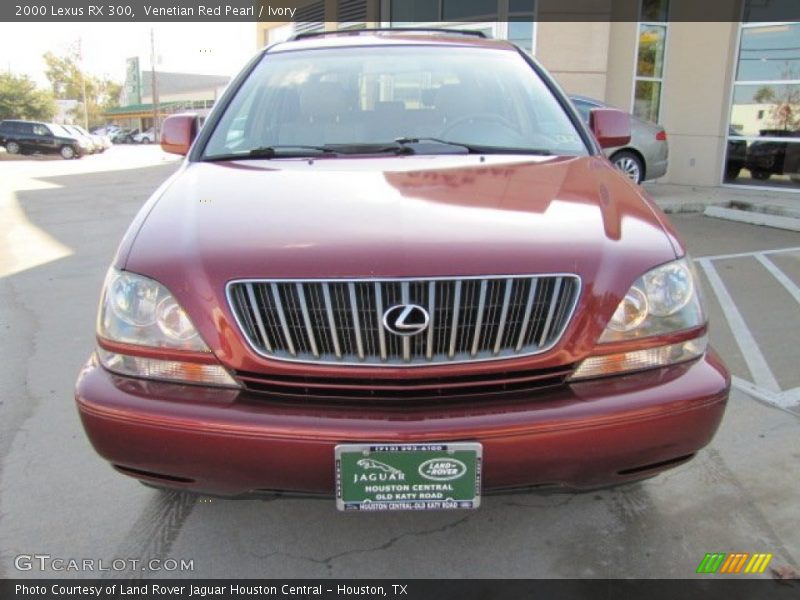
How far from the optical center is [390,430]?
1742 millimetres

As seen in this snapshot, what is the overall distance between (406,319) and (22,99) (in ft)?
204

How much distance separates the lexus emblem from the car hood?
0.31 feet

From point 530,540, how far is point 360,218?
4.20ft

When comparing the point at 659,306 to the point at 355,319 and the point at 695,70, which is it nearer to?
the point at 355,319

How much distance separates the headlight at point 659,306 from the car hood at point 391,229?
0.04 metres

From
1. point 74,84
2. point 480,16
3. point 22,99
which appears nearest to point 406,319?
point 480,16

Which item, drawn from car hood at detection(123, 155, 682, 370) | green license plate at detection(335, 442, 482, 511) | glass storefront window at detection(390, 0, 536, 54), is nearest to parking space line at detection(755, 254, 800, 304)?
car hood at detection(123, 155, 682, 370)

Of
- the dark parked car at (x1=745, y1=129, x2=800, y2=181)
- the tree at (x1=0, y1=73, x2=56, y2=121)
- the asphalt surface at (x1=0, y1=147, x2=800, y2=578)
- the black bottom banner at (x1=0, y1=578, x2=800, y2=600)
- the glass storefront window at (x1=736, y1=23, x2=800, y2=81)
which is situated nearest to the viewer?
the black bottom banner at (x1=0, y1=578, x2=800, y2=600)

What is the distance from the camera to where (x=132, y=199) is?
11773mm

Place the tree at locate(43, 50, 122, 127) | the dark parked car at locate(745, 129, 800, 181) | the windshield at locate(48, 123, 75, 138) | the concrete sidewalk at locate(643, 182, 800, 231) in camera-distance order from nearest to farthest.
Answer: the concrete sidewalk at locate(643, 182, 800, 231), the dark parked car at locate(745, 129, 800, 181), the windshield at locate(48, 123, 75, 138), the tree at locate(43, 50, 122, 127)

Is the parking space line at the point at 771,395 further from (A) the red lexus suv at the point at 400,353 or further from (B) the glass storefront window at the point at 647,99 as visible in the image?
(B) the glass storefront window at the point at 647,99

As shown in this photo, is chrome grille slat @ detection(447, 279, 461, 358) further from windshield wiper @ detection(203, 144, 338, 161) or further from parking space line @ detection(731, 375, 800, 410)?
parking space line @ detection(731, 375, 800, 410)

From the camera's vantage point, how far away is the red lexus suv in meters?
1.78

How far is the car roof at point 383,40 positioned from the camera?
11.2 ft
